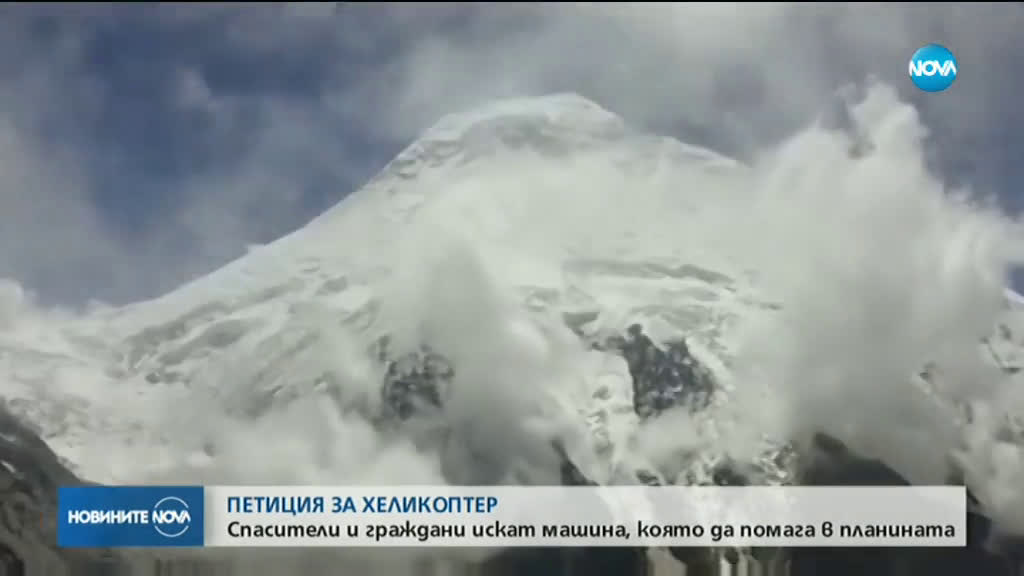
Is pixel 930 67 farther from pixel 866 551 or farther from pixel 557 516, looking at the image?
pixel 557 516

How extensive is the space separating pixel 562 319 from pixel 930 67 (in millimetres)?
909

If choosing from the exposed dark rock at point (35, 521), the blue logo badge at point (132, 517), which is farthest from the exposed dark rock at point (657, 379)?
the exposed dark rock at point (35, 521)

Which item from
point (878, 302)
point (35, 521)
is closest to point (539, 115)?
point (878, 302)

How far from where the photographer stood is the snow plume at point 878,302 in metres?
2.03

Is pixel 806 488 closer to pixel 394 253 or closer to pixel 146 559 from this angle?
pixel 394 253

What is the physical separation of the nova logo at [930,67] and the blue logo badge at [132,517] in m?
1.68

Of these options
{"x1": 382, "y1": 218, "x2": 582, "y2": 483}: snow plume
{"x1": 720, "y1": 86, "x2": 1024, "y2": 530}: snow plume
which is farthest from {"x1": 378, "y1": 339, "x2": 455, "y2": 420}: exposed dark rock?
{"x1": 720, "y1": 86, "x2": 1024, "y2": 530}: snow plume

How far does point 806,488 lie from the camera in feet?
6.60

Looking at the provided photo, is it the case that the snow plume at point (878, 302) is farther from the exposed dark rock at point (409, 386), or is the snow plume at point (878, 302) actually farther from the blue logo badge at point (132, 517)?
the blue logo badge at point (132, 517)

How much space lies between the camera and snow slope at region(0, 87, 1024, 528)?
2.03m

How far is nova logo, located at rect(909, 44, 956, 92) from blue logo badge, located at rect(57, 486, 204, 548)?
1.68 meters

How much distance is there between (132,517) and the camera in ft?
6.61

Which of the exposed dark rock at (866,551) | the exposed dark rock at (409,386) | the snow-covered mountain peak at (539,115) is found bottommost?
the exposed dark rock at (866,551)

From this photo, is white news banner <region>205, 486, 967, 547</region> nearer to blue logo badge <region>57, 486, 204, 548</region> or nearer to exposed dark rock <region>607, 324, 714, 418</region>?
blue logo badge <region>57, 486, 204, 548</region>
